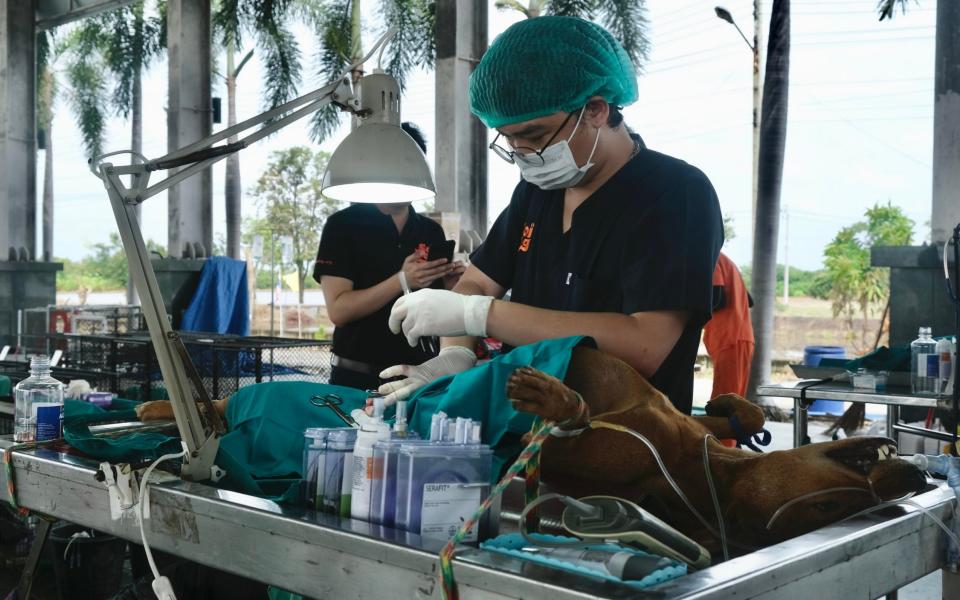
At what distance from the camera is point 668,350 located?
175 centimetres

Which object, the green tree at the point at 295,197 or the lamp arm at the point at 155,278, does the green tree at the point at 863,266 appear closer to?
the lamp arm at the point at 155,278

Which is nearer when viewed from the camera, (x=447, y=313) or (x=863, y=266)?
(x=447, y=313)

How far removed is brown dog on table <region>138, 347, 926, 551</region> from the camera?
138cm

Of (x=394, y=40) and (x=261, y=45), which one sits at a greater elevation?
(x=261, y=45)

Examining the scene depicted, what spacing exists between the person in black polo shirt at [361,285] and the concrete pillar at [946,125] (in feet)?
14.3

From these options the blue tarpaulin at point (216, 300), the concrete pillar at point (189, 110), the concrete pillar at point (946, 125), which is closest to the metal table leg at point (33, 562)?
the concrete pillar at point (946, 125)

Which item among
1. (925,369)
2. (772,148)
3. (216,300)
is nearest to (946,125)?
(925,369)

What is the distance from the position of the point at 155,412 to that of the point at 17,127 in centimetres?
1027

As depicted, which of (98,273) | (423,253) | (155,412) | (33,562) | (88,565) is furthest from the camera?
(98,273)

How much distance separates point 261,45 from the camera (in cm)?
1752

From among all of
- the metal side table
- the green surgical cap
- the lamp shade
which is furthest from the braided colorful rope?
the metal side table

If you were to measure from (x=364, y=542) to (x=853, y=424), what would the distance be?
4972 mm

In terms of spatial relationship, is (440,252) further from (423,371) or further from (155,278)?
(155,278)

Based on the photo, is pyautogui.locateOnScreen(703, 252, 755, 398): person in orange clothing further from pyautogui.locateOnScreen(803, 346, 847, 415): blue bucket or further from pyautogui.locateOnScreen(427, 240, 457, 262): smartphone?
pyautogui.locateOnScreen(803, 346, 847, 415): blue bucket
